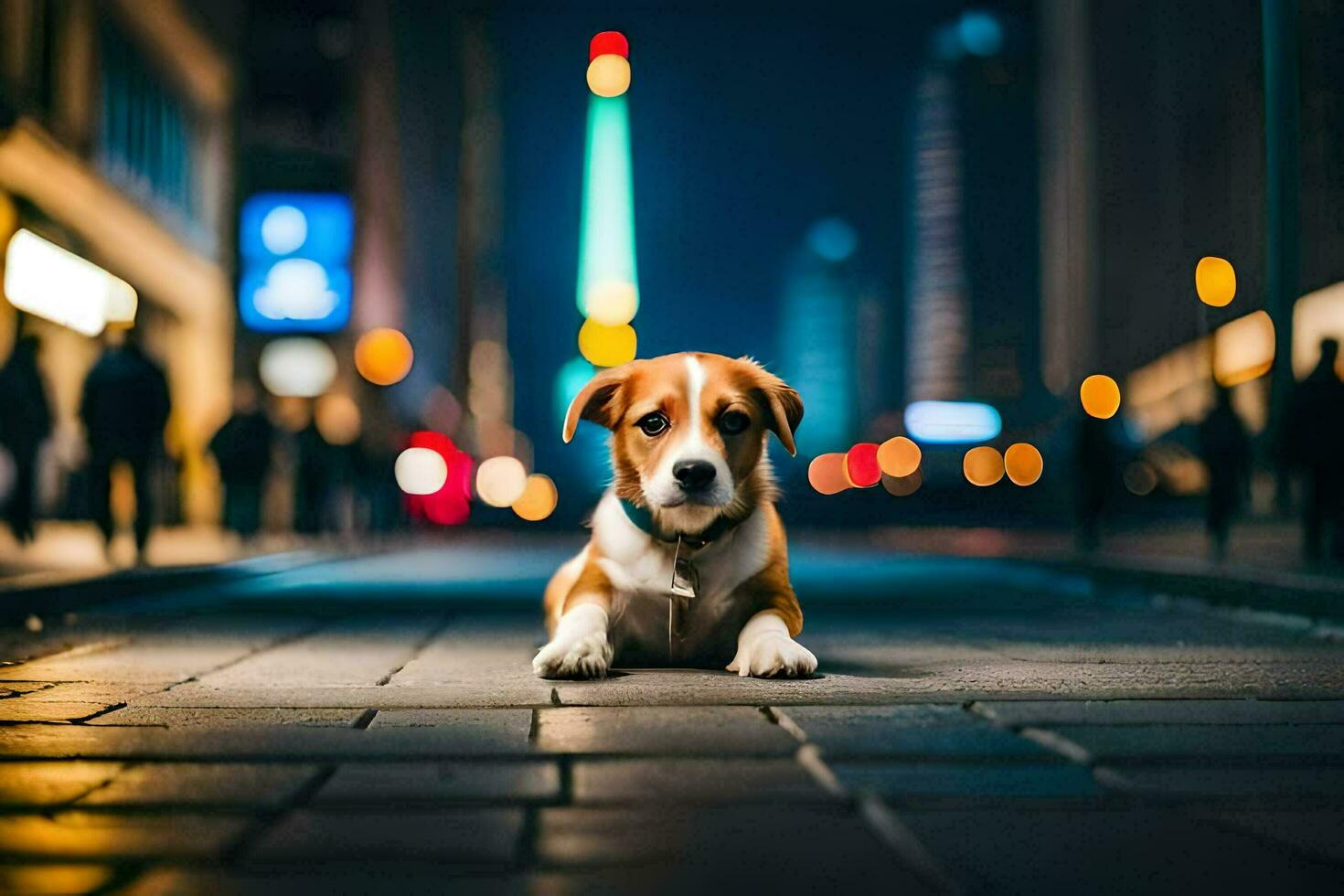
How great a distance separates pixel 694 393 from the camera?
5.30m

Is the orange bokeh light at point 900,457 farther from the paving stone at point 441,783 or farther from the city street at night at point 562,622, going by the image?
the paving stone at point 441,783

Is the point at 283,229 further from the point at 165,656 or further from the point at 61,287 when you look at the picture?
the point at 165,656

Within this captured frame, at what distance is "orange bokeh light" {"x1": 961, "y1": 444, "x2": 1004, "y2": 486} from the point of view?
86.8 metres

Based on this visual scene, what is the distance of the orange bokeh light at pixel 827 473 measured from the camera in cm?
11212

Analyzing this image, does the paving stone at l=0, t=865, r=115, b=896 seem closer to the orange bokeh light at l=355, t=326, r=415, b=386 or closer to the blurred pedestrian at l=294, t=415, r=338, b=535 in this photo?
the blurred pedestrian at l=294, t=415, r=338, b=535

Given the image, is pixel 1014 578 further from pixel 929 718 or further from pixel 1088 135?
pixel 1088 135

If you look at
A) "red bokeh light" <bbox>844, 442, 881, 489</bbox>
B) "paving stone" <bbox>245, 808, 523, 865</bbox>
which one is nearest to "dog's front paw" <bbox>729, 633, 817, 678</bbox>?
"paving stone" <bbox>245, 808, 523, 865</bbox>

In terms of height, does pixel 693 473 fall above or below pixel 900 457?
below

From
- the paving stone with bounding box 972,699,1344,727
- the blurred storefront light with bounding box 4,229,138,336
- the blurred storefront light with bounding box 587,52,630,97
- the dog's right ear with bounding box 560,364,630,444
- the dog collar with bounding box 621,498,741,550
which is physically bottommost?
the paving stone with bounding box 972,699,1344,727

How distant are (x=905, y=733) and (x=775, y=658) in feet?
3.78

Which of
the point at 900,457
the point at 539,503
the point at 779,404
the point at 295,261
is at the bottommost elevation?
the point at 539,503

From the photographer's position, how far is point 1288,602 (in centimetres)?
936

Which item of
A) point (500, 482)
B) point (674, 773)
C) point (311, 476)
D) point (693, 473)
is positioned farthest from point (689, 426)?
point (500, 482)

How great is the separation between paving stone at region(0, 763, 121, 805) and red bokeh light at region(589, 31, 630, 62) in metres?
88.4
